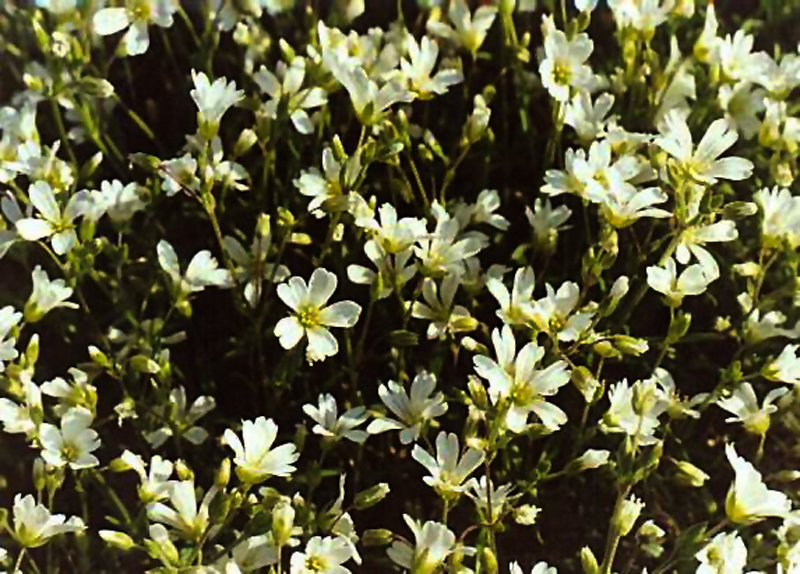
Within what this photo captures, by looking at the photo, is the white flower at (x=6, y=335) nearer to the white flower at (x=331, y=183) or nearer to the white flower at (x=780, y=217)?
the white flower at (x=331, y=183)

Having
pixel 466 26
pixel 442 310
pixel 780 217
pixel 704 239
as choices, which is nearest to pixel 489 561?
pixel 442 310

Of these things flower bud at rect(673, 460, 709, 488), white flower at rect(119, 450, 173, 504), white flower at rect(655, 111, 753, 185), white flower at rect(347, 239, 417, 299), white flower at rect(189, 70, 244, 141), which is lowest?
flower bud at rect(673, 460, 709, 488)

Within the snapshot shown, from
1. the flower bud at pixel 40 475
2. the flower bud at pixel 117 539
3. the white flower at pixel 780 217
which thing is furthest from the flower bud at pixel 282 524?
the white flower at pixel 780 217

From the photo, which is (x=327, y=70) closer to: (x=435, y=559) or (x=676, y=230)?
(x=676, y=230)

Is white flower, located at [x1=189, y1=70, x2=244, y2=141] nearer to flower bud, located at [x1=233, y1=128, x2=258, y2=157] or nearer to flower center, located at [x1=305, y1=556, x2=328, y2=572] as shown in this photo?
flower bud, located at [x1=233, y1=128, x2=258, y2=157]

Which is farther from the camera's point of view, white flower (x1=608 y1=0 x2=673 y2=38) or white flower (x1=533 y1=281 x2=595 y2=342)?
white flower (x1=608 y1=0 x2=673 y2=38)

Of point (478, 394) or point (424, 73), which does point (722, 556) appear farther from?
point (424, 73)

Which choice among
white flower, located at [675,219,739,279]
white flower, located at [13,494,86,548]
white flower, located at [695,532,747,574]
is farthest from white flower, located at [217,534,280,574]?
white flower, located at [675,219,739,279]
